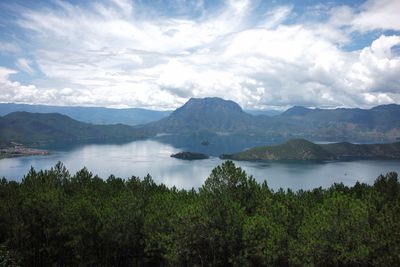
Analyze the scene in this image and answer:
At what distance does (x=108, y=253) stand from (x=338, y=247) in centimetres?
3639

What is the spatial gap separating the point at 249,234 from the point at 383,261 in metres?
16.0

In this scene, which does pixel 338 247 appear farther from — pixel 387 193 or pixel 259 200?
pixel 387 193

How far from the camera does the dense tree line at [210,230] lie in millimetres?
41688

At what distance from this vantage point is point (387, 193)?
7681 centimetres

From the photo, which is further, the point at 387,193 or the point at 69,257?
the point at 387,193

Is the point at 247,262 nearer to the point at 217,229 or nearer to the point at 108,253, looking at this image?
the point at 217,229

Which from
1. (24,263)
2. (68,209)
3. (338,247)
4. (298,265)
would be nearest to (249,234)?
(298,265)

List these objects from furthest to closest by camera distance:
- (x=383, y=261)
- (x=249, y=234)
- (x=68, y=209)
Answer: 1. (x=68, y=209)
2. (x=249, y=234)
3. (x=383, y=261)

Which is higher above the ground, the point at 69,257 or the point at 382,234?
the point at 382,234

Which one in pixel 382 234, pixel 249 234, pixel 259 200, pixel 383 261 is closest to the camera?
pixel 383 261

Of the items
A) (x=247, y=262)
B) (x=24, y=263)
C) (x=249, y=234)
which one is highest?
(x=249, y=234)

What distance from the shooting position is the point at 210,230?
1902 inches

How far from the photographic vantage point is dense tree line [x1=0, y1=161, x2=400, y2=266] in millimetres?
41688

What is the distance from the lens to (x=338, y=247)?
40.0 m
